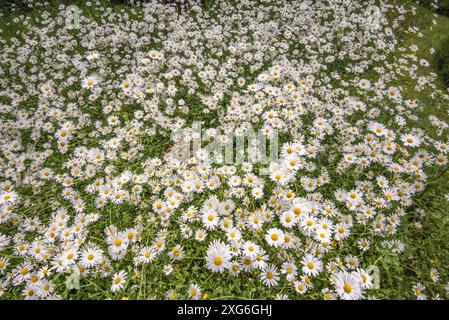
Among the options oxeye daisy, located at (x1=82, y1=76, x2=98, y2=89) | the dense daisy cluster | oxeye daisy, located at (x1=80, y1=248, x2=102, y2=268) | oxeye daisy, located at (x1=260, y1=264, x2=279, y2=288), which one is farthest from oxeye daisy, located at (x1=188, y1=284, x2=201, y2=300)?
oxeye daisy, located at (x1=82, y1=76, x2=98, y2=89)

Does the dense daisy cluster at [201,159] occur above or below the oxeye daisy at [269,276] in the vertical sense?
above

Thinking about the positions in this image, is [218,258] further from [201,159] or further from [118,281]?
[201,159]

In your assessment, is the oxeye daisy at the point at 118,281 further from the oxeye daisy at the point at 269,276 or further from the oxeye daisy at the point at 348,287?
the oxeye daisy at the point at 348,287

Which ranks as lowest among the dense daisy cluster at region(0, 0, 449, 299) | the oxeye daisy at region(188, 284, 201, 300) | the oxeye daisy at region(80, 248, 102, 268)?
the oxeye daisy at region(188, 284, 201, 300)

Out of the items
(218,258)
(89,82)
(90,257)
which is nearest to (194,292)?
(218,258)

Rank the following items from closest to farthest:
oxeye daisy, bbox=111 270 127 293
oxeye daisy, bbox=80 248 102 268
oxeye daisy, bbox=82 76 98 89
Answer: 1. oxeye daisy, bbox=111 270 127 293
2. oxeye daisy, bbox=80 248 102 268
3. oxeye daisy, bbox=82 76 98 89

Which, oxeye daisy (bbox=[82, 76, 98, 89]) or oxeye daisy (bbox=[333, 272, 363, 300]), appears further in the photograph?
oxeye daisy (bbox=[82, 76, 98, 89])

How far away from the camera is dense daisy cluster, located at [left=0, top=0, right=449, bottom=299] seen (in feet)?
10.3

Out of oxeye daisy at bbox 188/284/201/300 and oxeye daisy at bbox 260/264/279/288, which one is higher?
oxeye daisy at bbox 260/264/279/288

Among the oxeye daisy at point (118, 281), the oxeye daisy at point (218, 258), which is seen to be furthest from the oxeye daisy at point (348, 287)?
the oxeye daisy at point (118, 281)

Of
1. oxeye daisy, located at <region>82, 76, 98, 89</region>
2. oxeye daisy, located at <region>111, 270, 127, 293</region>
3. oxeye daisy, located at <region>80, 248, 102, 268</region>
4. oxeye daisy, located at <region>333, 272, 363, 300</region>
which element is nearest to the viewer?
oxeye daisy, located at <region>333, 272, 363, 300</region>

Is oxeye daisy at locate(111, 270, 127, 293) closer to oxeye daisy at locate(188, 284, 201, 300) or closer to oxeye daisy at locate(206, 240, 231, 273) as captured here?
oxeye daisy at locate(188, 284, 201, 300)

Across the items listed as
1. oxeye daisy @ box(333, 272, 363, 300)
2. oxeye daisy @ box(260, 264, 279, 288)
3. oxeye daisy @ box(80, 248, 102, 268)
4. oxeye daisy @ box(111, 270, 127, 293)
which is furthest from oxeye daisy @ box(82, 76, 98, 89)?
oxeye daisy @ box(333, 272, 363, 300)

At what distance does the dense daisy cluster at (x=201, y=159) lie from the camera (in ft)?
10.3
